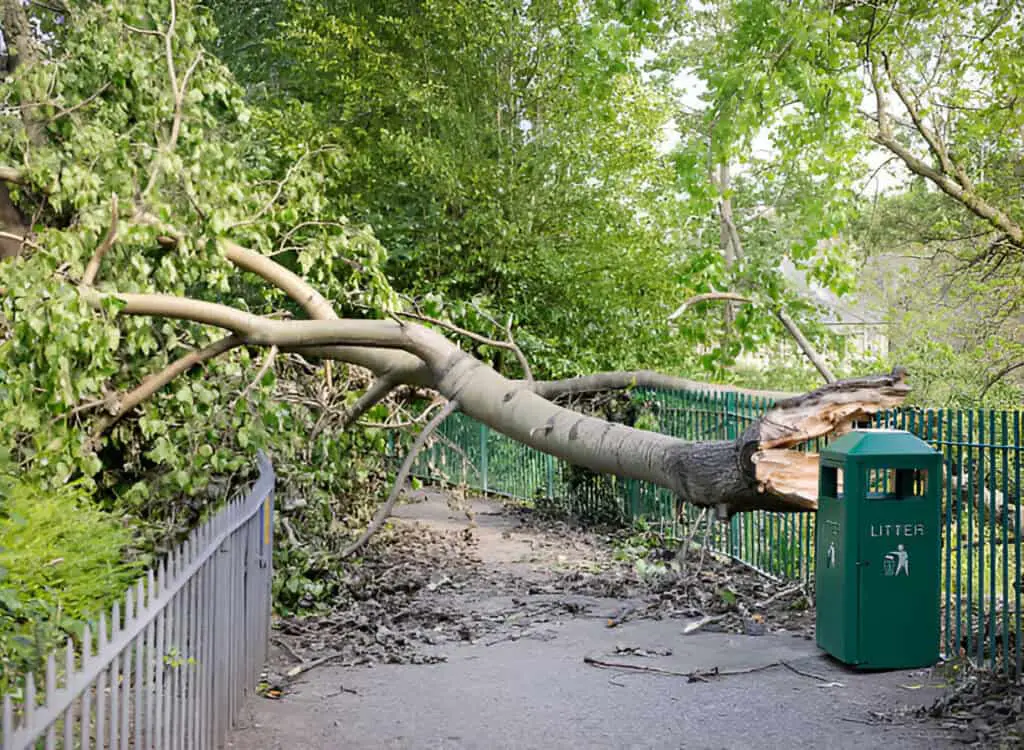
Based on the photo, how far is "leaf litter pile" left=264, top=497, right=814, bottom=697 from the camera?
7844mm

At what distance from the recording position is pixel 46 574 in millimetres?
5750

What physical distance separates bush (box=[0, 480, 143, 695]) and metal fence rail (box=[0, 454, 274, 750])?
0.22 meters

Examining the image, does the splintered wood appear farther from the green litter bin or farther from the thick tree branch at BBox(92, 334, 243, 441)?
the thick tree branch at BBox(92, 334, 243, 441)

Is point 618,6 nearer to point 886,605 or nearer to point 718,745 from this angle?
point 886,605

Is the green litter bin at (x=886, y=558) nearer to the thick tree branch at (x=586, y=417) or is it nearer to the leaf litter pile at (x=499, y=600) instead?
the thick tree branch at (x=586, y=417)

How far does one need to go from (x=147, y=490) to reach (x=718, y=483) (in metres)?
5.61

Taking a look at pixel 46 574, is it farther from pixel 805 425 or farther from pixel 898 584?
pixel 898 584

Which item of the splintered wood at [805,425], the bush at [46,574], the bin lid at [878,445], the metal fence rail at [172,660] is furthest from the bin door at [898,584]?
the bush at [46,574]

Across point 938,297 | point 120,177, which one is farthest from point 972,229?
point 120,177

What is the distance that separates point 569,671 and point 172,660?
12.4 feet

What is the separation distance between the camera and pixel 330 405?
35.6 ft

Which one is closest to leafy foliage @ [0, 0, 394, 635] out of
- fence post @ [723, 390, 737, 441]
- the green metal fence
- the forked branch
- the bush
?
the forked branch

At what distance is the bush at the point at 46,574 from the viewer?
15.1ft

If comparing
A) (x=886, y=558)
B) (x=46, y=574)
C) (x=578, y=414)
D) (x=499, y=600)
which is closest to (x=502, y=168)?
(x=499, y=600)
